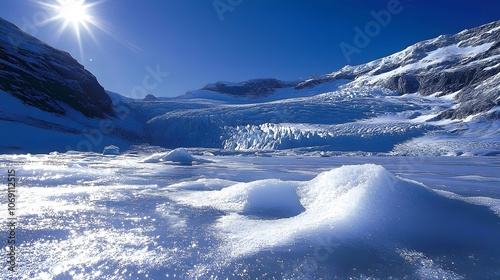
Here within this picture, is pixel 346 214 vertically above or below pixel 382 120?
below

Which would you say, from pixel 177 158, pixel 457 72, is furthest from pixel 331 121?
pixel 457 72

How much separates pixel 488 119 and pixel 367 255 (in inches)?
1621

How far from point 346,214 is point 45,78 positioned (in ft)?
151

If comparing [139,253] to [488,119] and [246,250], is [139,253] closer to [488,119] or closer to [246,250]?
[246,250]

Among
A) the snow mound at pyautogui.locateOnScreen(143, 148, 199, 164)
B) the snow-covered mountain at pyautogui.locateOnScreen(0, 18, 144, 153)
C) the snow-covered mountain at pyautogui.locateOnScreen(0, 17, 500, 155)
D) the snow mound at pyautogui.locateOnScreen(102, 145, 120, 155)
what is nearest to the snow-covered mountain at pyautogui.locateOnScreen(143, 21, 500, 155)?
the snow-covered mountain at pyautogui.locateOnScreen(0, 17, 500, 155)

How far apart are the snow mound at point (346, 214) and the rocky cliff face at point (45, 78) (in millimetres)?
37166

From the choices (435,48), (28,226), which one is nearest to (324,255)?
(28,226)

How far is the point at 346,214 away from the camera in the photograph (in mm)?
3822

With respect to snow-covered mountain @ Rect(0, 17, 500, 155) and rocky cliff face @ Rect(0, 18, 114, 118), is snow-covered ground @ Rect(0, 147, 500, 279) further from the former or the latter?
rocky cliff face @ Rect(0, 18, 114, 118)

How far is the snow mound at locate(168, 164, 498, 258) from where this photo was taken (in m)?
3.48

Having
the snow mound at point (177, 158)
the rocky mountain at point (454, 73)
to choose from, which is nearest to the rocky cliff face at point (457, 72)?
the rocky mountain at point (454, 73)

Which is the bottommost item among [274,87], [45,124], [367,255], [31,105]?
[367,255]

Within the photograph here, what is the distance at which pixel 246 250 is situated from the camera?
3.15m

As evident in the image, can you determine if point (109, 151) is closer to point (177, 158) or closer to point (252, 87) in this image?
point (177, 158)
